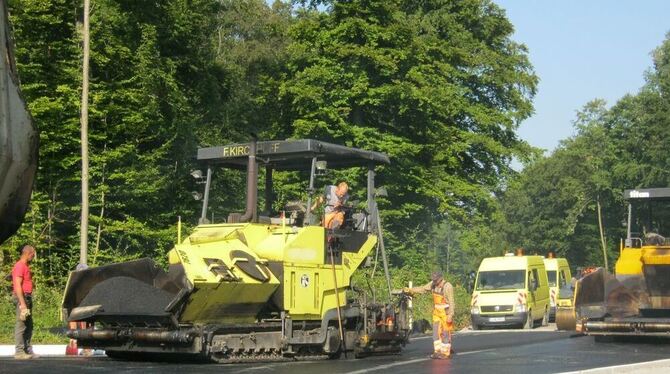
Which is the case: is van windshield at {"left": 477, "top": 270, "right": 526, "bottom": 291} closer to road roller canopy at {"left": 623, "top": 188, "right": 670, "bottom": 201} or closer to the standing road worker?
road roller canopy at {"left": 623, "top": 188, "right": 670, "bottom": 201}

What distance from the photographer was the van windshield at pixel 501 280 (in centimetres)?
3316

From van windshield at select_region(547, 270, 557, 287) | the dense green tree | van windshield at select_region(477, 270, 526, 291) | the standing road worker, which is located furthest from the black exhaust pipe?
van windshield at select_region(547, 270, 557, 287)

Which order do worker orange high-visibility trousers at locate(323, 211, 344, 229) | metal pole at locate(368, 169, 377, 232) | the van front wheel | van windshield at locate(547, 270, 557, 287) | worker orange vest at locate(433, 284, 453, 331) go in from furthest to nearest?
van windshield at locate(547, 270, 557, 287), the van front wheel, worker orange vest at locate(433, 284, 453, 331), metal pole at locate(368, 169, 377, 232), worker orange high-visibility trousers at locate(323, 211, 344, 229)

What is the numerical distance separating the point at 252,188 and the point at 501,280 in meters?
19.0

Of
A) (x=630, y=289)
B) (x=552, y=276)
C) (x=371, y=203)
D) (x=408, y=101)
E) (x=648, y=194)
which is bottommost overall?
(x=630, y=289)

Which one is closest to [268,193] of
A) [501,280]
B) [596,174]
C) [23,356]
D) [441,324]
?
[441,324]

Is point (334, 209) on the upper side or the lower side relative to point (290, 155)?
lower

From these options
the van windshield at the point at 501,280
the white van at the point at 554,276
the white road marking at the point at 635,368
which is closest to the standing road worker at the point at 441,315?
the white road marking at the point at 635,368

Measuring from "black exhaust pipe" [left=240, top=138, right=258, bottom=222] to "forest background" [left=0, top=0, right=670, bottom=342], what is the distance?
2.58 feet

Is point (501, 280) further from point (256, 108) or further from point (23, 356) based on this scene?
point (23, 356)

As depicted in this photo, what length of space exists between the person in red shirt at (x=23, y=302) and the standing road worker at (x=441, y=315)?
6.09m

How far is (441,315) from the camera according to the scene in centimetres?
1744

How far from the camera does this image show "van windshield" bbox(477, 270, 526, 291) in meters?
33.2

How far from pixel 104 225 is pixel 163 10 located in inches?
391
